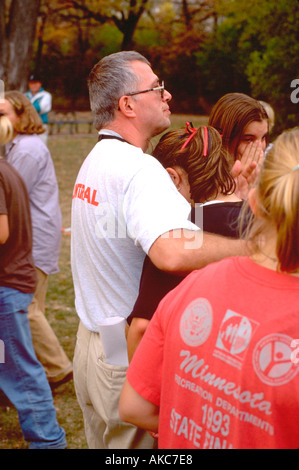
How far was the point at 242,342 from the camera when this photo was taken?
1.29m

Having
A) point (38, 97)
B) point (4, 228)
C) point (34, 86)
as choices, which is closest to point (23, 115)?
point (4, 228)

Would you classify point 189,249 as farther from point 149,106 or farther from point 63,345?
point 63,345

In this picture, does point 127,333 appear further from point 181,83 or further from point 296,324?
point 181,83

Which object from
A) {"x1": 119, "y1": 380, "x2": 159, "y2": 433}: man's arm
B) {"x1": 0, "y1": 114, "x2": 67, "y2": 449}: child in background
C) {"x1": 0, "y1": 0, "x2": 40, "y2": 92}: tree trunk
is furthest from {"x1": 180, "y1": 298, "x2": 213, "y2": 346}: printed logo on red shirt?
{"x1": 0, "y1": 0, "x2": 40, "y2": 92}: tree trunk

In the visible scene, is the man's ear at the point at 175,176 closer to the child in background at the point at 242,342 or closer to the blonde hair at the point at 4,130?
the child in background at the point at 242,342

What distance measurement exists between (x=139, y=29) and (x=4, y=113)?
3306 centimetres

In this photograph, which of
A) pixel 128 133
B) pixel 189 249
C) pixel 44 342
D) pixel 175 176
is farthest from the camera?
pixel 44 342

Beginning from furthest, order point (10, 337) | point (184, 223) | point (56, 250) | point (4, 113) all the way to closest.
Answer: point (56, 250)
point (4, 113)
point (10, 337)
point (184, 223)

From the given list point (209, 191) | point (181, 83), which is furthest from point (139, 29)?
point (209, 191)

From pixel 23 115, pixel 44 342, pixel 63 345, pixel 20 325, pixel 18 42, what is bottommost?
pixel 63 345

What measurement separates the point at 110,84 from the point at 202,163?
1.74ft

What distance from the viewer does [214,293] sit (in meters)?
1.37

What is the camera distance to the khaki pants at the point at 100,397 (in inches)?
86.4
